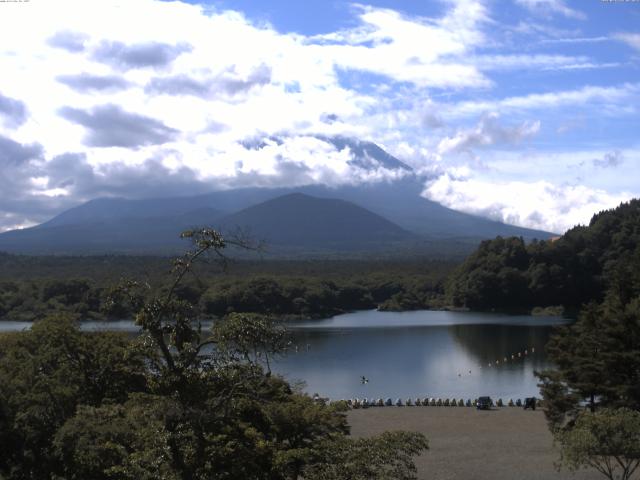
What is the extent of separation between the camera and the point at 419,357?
38062mm

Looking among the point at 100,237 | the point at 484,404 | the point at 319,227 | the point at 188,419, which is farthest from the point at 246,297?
the point at 319,227

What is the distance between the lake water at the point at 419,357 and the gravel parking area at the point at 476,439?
514 centimetres

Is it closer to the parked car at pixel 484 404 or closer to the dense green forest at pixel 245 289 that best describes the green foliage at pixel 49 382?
the parked car at pixel 484 404

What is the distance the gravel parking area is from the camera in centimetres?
1486

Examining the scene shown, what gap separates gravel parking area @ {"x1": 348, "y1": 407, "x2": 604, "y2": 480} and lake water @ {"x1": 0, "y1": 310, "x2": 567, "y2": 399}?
514cm

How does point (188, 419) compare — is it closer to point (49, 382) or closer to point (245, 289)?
point (49, 382)

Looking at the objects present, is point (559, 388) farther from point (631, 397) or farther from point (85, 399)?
point (85, 399)

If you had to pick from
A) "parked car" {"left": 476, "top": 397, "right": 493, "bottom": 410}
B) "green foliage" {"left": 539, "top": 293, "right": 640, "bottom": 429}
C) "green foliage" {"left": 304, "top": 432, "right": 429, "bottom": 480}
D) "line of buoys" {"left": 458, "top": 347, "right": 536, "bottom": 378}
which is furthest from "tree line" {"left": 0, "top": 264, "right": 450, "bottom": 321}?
"green foliage" {"left": 304, "top": 432, "right": 429, "bottom": 480}

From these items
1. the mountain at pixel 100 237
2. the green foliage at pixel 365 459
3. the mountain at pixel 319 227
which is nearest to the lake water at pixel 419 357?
the green foliage at pixel 365 459

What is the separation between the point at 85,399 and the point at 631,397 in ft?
32.8

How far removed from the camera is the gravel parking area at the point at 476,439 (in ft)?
48.8

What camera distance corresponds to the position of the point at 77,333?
11906mm

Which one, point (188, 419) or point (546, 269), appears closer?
point (188, 419)

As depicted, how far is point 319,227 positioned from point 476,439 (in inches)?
6709
